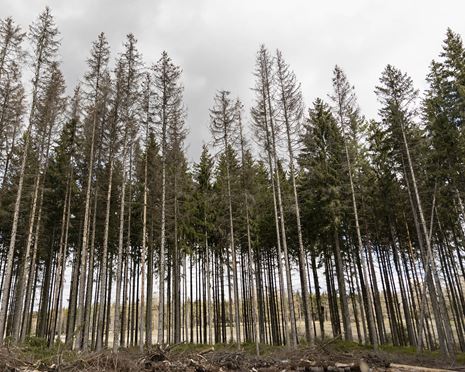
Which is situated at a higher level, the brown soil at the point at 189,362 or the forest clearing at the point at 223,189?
the forest clearing at the point at 223,189

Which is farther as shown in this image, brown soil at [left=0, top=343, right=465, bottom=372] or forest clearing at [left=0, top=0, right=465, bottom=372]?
forest clearing at [left=0, top=0, right=465, bottom=372]

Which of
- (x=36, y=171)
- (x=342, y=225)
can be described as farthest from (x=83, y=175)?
(x=342, y=225)

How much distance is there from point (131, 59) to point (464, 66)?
17.2 metres

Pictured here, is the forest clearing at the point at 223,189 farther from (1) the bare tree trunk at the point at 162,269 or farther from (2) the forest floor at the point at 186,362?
(2) the forest floor at the point at 186,362

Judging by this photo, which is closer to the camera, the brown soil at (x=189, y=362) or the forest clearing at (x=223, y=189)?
the brown soil at (x=189, y=362)

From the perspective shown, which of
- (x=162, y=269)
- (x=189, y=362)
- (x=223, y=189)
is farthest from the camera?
(x=223, y=189)

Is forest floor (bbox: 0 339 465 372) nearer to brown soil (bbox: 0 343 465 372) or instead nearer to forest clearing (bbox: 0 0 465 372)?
brown soil (bbox: 0 343 465 372)

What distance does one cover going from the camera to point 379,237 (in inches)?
941

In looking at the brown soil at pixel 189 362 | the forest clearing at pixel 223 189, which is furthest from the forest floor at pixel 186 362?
the forest clearing at pixel 223 189

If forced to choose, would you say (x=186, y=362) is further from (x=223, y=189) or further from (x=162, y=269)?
(x=223, y=189)

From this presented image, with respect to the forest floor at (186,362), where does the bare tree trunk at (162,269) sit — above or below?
above

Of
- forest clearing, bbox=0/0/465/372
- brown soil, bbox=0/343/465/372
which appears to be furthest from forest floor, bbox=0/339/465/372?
forest clearing, bbox=0/0/465/372

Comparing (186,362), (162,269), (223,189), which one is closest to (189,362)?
(186,362)

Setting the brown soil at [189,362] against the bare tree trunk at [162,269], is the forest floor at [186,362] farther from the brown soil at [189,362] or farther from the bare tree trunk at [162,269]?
the bare tree trunk at [162,269]
